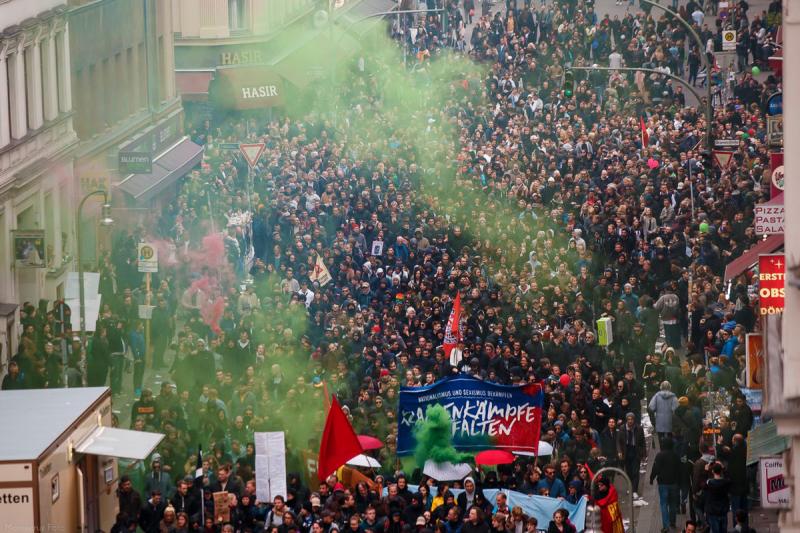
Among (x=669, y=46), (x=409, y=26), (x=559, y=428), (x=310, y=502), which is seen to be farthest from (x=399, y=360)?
(x=409, y=26)

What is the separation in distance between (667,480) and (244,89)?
31.9 meters

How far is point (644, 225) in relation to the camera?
121 ft

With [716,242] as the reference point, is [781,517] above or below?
below

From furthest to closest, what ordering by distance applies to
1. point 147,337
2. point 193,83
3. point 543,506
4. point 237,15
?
point 237,15
point 193,83
point 147,337
point 543,506

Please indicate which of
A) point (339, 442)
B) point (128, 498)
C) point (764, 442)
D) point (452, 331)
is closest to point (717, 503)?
point (764, 442)

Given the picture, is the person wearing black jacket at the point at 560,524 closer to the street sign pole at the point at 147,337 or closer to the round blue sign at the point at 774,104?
the round blue sign at the point at 774,104

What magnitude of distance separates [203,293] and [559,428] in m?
10.7

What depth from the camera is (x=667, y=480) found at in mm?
23531

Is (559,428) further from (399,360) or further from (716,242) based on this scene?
(716,242)

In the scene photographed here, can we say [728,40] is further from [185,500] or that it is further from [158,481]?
[185,500]

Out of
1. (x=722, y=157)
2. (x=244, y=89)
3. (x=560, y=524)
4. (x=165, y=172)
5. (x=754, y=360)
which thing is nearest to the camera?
(x=754, y=360)

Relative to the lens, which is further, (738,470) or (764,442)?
(738,470)

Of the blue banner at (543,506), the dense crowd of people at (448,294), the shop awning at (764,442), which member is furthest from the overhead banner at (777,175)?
the blue banner at (543,506)

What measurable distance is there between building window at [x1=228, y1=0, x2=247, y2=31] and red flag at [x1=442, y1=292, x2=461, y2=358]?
113ft
